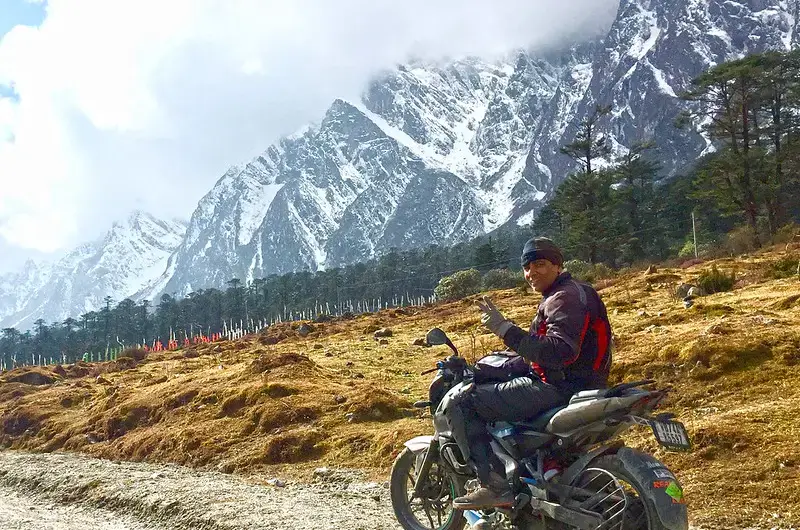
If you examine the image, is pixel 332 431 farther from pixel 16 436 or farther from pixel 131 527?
pixel 16 436

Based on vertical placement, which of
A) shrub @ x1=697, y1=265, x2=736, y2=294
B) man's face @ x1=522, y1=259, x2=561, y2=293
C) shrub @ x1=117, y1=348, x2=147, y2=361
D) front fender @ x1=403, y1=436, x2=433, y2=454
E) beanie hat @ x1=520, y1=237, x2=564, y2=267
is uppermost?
beanie hat @ x1=520, y1=237, x2=564, y2=267

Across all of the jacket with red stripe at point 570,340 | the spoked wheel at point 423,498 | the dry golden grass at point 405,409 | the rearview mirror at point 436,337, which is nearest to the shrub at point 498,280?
the dry golden grass at point 405,409

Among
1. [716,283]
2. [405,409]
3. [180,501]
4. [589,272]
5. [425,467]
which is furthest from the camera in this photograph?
[589,272]

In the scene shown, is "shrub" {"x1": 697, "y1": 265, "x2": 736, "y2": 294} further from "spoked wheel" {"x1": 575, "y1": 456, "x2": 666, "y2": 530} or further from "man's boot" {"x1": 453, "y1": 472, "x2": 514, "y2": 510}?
"spoked wheel" {"x1": 575, "y1": 456, "x2": 666, "y2": 530}

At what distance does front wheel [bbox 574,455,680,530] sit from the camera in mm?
3848

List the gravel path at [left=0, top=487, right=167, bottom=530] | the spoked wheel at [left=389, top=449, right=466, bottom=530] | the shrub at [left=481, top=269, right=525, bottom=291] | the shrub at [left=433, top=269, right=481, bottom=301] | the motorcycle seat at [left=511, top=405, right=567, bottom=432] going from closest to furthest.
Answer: the motorcycle seat at [left=511, top=405, right=567, bottom=432] < the spoked wheel at [left=389, top=449, right=466, bottom=530] < the gravel path at [left=0, top=487, right=167, bottom=530] < the shrub at [left=481, top=269, right=525, bottom=291] < the shrub at [left=433, top=269, right=481, bottom=301]

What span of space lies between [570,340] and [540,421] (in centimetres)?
62

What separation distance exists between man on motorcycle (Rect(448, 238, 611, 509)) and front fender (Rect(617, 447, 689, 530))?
59 cm

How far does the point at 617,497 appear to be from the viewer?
4.01 meters

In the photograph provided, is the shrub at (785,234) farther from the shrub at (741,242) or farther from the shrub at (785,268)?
the shrub at (785,268)

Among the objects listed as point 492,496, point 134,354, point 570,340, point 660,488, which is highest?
point 570,340

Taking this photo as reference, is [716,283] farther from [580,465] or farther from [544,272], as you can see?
[580,465]

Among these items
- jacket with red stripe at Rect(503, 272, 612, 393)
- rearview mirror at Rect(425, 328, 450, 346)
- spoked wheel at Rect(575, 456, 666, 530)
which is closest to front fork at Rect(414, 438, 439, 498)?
rearview mirror at Rect(425, 328, 450, 346)

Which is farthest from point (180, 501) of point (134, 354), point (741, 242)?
point (741, 242)
